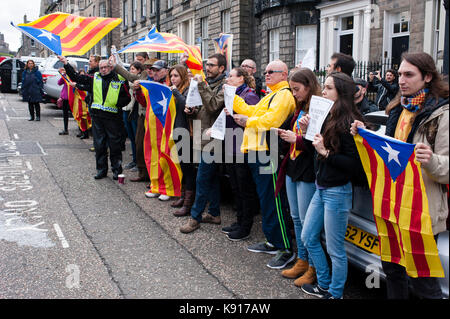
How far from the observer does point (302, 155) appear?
3.96 meters

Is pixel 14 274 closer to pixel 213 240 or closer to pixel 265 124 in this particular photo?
pixel 213 240

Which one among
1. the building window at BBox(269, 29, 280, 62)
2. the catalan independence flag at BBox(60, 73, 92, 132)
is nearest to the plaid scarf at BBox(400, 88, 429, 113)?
the catalan independence flag at BBox(60, 73, 92, 132)

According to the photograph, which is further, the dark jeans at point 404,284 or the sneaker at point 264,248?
the sneaker at point 264,248

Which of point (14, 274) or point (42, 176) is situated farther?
point (42, 176)

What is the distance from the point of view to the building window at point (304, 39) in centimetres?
1825

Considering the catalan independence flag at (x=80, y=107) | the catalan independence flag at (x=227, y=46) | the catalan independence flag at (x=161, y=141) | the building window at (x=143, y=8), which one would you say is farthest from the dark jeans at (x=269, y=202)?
the building window at (x=143, y=8)

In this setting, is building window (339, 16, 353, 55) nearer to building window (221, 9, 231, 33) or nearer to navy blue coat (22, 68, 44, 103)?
building window (221, 9, 231, 33)

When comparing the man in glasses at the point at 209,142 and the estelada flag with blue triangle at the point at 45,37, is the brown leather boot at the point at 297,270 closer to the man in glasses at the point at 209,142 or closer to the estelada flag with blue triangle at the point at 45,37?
the man in glasses at the point at 209,142

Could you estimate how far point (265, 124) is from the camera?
14.0ft

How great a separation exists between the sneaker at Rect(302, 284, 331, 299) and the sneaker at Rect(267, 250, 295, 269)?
22.7 inches

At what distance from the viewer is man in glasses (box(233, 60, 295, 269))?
432 centimetres

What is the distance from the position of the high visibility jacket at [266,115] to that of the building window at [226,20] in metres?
19.1

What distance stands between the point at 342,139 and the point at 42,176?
20.8 feet

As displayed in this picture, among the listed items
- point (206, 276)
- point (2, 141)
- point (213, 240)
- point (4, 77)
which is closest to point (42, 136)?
point (2, 141)
